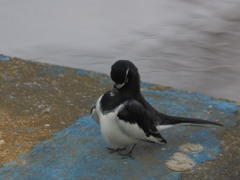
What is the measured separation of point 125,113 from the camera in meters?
2.05

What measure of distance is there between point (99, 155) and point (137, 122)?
0.27m

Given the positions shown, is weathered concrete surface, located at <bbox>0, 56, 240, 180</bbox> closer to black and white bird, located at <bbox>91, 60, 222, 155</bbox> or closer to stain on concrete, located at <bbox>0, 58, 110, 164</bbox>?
stain on concrete, located at <bbox>0, 58, 110, 164</bbox>

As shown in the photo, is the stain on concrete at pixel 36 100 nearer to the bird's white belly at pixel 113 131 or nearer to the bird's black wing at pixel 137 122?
the bird's white belly at pixel 113 131

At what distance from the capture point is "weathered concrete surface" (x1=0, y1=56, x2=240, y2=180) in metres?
2.10

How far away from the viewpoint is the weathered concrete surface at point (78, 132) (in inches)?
82.7

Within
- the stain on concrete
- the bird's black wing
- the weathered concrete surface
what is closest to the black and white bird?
the bird's black wing

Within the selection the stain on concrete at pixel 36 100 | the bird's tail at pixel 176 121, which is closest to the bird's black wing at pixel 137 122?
the bird's tail at pixel 176 121

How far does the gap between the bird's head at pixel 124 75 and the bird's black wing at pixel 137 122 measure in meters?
0.08

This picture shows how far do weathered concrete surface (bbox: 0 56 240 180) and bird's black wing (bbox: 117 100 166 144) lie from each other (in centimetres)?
13

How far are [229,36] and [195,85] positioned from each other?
3.57 feet

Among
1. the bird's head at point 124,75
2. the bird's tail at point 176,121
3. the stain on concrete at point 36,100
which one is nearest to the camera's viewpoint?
the bird's head at point 124,75

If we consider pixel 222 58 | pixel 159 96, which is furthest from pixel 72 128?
pixel 222 58

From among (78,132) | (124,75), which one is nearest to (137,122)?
(124,75)

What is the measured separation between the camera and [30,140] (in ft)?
7.73
